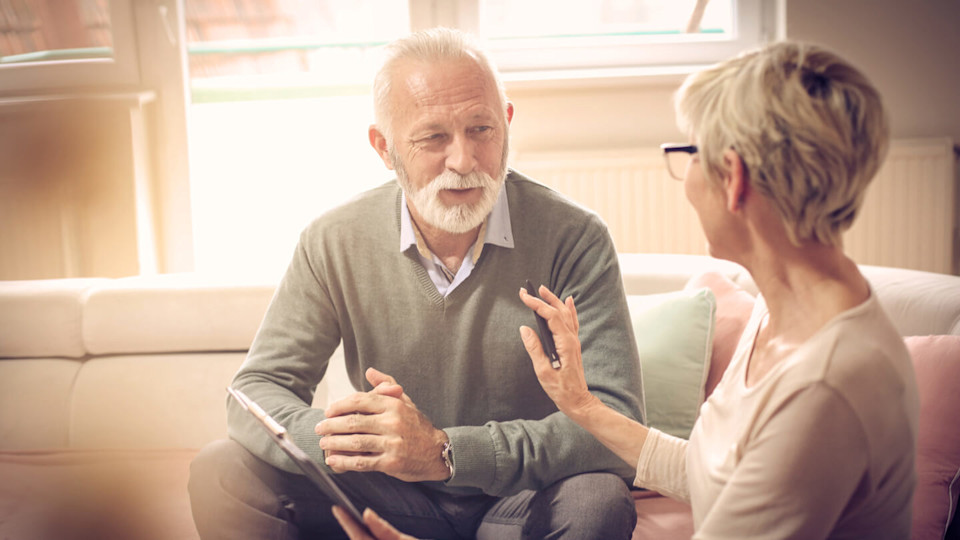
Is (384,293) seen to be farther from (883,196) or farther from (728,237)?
(883,196)

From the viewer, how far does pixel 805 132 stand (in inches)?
26.8

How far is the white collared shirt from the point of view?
4.35 feet

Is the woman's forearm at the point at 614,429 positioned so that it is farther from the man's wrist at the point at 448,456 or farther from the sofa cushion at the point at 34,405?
the sofa cushion at the point at 34,405

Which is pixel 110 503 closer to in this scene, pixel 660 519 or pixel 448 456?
pixel 448 456

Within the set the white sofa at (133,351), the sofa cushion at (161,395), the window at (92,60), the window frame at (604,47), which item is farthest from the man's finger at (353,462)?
the window frame at (604,47)

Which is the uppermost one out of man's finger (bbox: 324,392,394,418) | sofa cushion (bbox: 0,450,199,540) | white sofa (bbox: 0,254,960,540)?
sofa cushion (bbox: 0,450,199,540)

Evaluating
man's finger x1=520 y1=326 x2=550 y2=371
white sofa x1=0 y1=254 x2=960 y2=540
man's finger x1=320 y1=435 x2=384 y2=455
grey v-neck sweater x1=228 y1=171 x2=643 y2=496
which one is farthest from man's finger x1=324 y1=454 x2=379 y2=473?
white sofa x1=0 y1=254 x2=960 y2=540

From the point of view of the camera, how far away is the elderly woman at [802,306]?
663 mm

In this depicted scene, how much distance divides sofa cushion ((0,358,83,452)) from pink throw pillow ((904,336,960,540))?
1853mm

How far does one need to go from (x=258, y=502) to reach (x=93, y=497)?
2.61 feet

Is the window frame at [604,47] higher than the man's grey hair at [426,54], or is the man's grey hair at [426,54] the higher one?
the window frame at [604,47]

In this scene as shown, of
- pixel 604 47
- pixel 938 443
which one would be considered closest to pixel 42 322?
pixel 938 443

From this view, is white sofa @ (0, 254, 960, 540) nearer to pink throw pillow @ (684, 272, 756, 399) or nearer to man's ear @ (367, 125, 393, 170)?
pink throw pillow @ (684, 272, 756, 399)

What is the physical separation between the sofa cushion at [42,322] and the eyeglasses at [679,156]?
1.70 m
